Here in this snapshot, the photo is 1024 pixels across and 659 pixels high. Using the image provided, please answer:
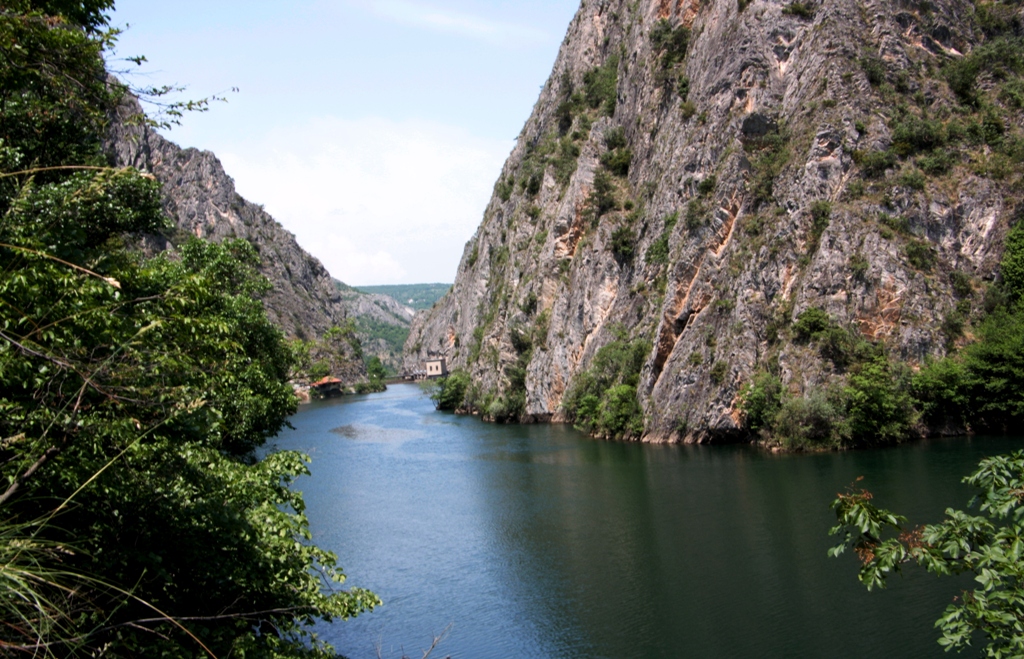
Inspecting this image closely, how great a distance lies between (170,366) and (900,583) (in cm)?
1733

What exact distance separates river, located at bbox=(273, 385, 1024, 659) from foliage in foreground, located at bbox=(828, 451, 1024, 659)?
895 cm

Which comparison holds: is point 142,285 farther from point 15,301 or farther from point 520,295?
point 520,295

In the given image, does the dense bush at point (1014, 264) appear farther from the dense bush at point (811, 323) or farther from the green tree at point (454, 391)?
the green tree at point (454, 391)

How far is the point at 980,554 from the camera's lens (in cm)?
705

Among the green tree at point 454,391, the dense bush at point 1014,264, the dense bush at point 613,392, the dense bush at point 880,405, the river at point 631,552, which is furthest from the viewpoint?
the green tree at point 454,391

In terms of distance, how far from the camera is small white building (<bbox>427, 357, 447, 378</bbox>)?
150400 millimetres

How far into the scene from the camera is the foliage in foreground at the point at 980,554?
686 centimetres

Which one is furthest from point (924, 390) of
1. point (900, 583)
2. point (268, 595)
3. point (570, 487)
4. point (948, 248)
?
point (268, 595)

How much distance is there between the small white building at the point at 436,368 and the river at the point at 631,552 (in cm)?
10567

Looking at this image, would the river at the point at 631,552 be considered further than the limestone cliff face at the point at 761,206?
No

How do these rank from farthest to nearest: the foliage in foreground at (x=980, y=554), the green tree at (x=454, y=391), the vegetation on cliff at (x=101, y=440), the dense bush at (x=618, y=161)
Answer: the green tree at (x=454, y=391), the dense bush at (x=618, y=161), the foliage in foreground at (x=980, y=554), the vegetation on cliff at (x=101, y=440)

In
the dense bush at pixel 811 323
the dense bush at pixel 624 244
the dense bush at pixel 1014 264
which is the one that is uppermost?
the dense bush at pixel 624 244

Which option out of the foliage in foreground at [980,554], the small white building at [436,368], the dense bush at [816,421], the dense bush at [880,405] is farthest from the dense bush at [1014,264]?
the small white building at [436,368]

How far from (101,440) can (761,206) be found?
139 ft
